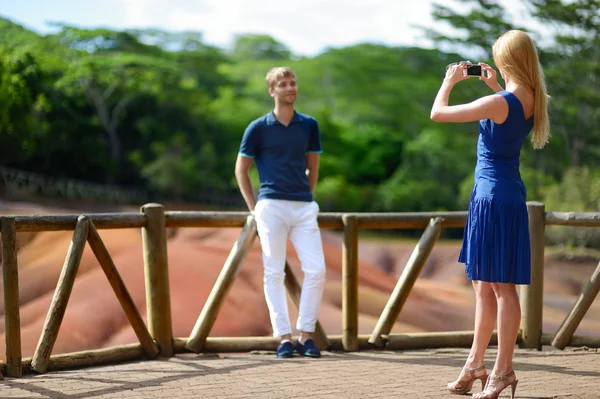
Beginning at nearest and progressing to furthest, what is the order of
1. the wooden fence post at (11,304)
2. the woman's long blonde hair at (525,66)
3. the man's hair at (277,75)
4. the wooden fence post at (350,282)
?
the woman's long blonde hair at (525,66), the wooden fence post at (11,304), the man's hair at (277,75), the wooden fence post at (350,282)

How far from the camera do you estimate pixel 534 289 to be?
18.8ft

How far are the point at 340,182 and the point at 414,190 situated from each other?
121 inches

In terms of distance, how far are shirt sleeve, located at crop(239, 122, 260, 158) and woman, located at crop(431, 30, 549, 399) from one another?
1.60 meters

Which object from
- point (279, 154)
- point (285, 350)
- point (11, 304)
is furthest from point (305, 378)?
point (11, 304)

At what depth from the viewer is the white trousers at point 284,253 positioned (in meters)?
5.31

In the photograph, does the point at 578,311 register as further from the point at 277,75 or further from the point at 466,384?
the point at 277,75

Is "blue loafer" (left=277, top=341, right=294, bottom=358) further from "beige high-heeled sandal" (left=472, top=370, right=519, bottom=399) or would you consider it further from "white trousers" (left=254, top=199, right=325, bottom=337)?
"beige high-heeled sandal" (left=472, top=370, right=519, bottom=399)

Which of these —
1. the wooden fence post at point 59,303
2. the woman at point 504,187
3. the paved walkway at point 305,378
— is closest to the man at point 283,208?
the paved walkway at point 305,378

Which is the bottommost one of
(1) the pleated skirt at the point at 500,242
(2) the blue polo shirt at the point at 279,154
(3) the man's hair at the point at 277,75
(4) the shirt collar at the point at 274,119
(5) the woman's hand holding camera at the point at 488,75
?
(1) the pleated skirt at the point at 500,242

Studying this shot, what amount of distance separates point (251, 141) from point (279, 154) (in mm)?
183

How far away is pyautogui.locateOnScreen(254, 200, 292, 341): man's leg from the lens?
5.31 m

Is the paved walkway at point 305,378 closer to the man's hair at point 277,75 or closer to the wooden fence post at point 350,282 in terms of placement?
the wooden fence post at point 350,282

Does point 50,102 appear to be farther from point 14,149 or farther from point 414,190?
point 414,190

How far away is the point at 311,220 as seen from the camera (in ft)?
17.6
